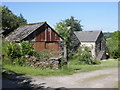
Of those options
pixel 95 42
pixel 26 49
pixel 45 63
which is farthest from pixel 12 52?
pixel 95 42

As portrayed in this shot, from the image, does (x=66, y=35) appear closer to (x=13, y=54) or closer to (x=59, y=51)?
(x=59, y=51)

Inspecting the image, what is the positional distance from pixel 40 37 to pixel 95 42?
50.2 ft

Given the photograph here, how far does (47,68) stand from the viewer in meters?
14.1

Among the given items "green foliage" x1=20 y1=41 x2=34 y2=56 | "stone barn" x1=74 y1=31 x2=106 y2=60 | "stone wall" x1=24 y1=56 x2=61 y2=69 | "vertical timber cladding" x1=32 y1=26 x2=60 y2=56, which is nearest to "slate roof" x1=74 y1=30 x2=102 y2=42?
"stone barn" x1=74 y1=31 x2=106 y2=60

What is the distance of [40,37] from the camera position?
73.3 feet

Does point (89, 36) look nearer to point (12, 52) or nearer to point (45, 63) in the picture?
point (45, 63)

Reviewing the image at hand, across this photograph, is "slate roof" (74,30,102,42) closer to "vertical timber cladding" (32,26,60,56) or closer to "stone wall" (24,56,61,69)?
"vertical timber cladding" (32,26,60,56)

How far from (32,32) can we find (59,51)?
5621 mm

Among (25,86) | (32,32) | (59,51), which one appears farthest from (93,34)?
(25,86)

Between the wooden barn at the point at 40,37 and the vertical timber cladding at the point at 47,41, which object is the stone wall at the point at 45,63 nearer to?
the wooden barn at the point at 40,37

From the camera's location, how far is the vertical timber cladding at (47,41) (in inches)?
869

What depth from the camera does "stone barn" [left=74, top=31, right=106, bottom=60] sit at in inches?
1325

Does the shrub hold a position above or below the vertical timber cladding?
below

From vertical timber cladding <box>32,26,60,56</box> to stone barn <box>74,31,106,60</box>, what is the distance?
37.8 ft
